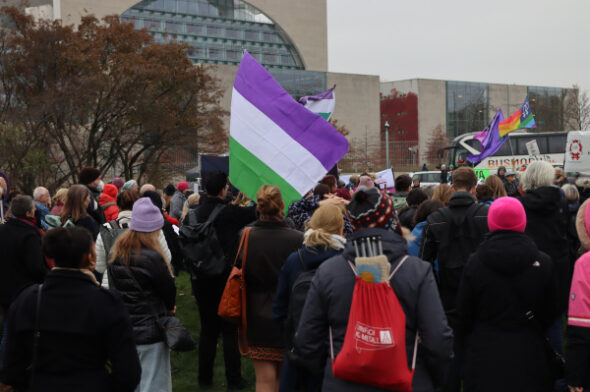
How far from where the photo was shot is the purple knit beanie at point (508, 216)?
14.2 ft

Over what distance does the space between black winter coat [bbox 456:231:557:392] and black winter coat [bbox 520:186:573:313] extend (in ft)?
6.32

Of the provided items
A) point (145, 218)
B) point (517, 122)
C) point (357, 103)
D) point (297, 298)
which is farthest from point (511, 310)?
point (357, 103)

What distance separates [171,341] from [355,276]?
2.08 metres

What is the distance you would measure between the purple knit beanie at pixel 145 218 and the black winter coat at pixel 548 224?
134 inches

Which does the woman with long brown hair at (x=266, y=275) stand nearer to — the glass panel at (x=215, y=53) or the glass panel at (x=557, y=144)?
the glass panel at (x=557, y=144)

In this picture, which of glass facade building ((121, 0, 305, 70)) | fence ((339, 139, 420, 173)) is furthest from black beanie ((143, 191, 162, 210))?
glass facade building ((121, 0, 305, 70))

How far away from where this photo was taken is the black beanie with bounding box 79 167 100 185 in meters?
7.88

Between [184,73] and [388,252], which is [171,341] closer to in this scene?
[388,252]

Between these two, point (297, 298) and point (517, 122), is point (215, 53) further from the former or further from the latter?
point (297, 298)

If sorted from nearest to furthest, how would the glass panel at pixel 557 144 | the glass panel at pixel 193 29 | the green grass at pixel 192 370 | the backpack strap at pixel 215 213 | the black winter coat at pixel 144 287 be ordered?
the black winter coat at pixel 144 287
the backpack strap at pixel 215 213
the green grass at pixel 192 370
the glass panel at pixel 557 144
the glass panel at pixel 193 29

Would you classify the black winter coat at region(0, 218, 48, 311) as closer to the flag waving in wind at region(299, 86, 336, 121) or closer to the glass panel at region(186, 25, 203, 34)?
the flag waving in wind at region(299, 86, 336, 121)

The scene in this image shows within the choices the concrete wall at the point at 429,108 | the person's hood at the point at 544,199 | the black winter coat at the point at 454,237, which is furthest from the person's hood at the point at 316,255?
the concrete wall at the point at 429,108

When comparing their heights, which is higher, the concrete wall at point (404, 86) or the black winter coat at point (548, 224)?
the concrete wall at point (404, 86)

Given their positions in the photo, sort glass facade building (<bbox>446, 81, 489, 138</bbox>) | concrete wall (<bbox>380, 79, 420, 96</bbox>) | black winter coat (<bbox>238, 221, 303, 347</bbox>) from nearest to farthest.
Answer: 1. black winter coat (<bbox>238, 221, 303, 347</bbox>)
2. concrete wall (<bbox>380, 79, 420, 96</bbox>)
3. glass facade building (<bbox>446, 81, 489, 138</bbox>)
